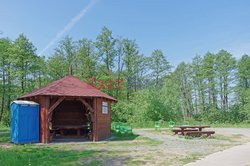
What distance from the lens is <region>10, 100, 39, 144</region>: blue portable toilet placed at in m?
12.4

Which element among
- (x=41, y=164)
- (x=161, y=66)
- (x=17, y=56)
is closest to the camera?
(x=41, y=164)

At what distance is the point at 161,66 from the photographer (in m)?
39.3

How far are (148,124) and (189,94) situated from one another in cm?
1943

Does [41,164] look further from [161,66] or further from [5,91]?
[161,66]

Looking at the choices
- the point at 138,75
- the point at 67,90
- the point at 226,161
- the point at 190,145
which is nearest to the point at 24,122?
the point at 67,90

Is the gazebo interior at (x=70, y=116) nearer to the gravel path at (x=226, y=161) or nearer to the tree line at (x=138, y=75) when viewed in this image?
the gravel path at (x=226, y=161)

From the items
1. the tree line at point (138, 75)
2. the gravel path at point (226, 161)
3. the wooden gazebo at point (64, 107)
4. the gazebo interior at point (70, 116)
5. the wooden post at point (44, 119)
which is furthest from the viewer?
the tree line at point (138, 75)

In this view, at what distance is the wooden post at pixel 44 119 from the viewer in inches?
504

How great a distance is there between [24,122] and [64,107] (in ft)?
16.1

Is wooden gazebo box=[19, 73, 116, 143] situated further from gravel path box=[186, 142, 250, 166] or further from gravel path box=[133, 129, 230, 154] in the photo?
gravel path box=[186, 142, 250, 166]

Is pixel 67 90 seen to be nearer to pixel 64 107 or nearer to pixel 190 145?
pixel 64 107

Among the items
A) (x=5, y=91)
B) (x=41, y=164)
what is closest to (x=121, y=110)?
(x=5, y=91)

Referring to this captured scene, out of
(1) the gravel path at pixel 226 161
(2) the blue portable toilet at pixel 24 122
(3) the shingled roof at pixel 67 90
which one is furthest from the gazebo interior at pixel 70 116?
(1) the gravel path at pixel 226 161

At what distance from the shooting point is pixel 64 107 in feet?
57.0
